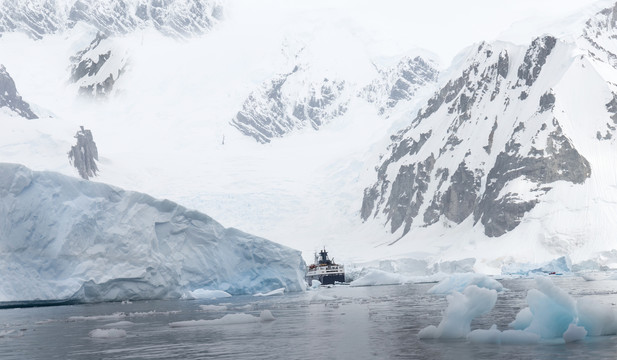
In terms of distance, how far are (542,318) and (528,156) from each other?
448 ft

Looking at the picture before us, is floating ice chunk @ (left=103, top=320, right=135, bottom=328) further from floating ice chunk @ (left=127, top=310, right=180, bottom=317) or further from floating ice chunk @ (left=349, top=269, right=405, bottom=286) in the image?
floating ice chunk @ (left=349, top=269, right=405, bottom=286)

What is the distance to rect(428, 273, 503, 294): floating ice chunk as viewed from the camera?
183 feet

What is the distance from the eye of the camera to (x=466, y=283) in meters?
62.1

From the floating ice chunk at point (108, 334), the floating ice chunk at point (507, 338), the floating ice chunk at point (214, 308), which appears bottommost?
the floating ice chunk at point (507, 338)

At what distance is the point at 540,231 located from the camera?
14088 cm

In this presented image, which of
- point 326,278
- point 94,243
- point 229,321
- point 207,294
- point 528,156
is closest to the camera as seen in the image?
point 229,321

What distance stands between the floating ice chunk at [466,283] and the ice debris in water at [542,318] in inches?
1016

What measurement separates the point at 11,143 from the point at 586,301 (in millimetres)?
118338

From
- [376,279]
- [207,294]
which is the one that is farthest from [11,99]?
[207,294]

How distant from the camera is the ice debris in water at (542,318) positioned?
89.6 ft

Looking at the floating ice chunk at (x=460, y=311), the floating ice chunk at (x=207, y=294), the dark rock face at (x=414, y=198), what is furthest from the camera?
the dark rock face at (x=414, y=198)

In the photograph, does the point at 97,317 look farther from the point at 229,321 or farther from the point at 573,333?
the point at 573,333

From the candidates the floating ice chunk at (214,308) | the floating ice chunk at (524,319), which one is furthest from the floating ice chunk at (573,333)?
the floating ice chunk at (214,308)

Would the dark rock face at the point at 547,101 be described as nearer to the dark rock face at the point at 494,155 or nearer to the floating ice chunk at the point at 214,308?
the dark rock face at the point at 494,155
